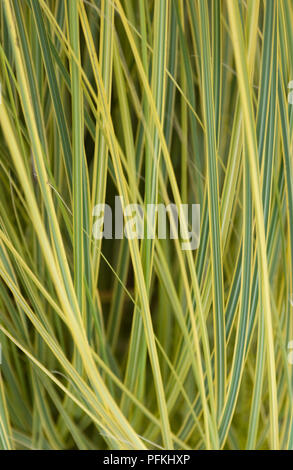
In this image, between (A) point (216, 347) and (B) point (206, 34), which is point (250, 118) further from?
(A) point (216, 347)

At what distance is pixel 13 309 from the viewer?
1.05ft

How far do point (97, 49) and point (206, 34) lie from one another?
3.5 inches

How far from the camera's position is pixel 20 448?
13.2 inches

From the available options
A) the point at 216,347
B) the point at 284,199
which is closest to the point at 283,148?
the point at 284,199

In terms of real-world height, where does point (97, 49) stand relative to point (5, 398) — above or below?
above

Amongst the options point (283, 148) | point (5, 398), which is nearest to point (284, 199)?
point (283, 148)

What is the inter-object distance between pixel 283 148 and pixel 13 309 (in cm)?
25

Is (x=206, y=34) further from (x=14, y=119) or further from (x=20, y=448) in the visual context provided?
(x=20, y=448)

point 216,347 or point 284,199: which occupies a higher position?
point 284,199

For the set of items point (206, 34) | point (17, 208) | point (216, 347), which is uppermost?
point (206, 34)
